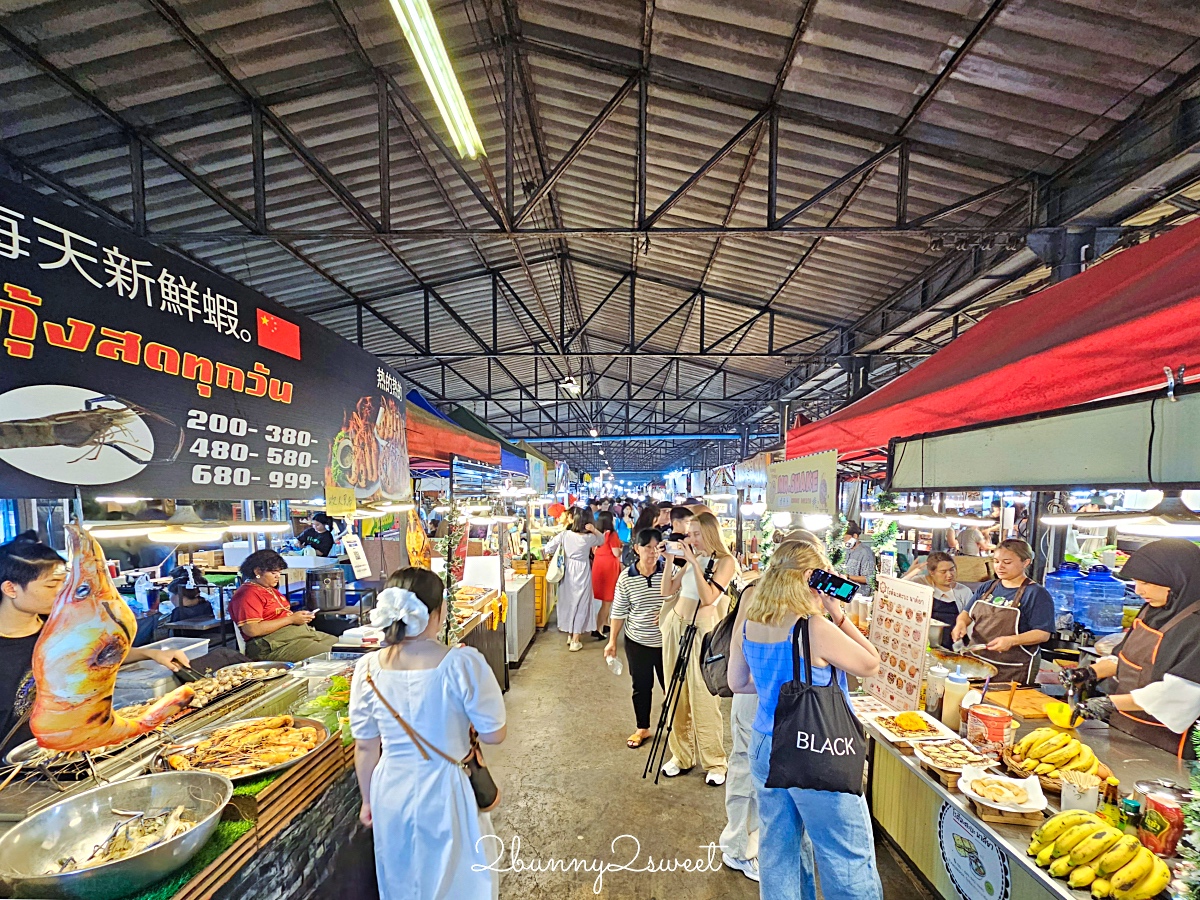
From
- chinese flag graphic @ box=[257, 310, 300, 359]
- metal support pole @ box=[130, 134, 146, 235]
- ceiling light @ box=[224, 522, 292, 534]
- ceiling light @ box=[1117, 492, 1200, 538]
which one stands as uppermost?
metal support pole @ box=[130, 134, 146, 235]

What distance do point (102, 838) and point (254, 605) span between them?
10.0 ft

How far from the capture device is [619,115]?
17.9 feet

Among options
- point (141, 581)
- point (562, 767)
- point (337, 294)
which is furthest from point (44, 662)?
point (141, 581)

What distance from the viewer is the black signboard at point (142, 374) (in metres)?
1.53

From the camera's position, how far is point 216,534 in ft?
8.75

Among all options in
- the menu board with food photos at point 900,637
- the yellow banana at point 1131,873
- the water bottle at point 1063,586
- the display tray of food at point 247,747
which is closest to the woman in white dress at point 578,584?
the menu board with food photos at point 900,637

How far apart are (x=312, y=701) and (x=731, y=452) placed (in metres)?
26.2

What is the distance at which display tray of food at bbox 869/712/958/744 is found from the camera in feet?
9.77

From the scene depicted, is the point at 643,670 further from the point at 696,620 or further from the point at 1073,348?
the point at 1073,348

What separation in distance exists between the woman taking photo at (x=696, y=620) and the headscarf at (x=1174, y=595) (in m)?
A: 2.13

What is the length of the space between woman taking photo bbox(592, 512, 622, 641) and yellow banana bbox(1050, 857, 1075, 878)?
582cm

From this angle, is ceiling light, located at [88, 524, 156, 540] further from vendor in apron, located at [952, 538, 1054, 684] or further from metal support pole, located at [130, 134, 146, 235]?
vendor in apron, located at [952, 538, 1054, 684]

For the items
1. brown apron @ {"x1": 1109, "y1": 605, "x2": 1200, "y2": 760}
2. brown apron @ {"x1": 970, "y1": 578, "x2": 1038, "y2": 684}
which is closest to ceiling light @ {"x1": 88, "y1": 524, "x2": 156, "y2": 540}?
brown apron @ {"x1": 1109, "y1": 605, "x2": 1200, "y2": 760}

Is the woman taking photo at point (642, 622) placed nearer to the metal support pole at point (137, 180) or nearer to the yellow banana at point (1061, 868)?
the yellow banana at point (1061, 868)
